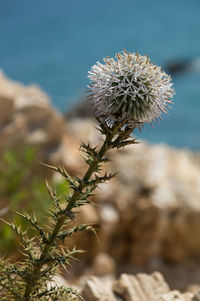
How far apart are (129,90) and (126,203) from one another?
4492mm

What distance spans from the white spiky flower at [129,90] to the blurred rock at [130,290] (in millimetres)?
1263

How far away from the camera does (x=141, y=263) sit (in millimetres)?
6410

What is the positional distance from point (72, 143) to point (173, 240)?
6.29ft

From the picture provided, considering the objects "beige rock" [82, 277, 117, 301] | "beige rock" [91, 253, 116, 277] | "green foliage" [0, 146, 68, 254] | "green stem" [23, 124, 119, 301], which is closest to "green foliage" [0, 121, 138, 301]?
"green stem" [23, 124, 119, 301]

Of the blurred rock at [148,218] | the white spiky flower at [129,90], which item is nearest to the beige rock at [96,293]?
the white spiky flower at [129,90]

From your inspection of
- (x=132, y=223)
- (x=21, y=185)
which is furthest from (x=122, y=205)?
(x=21, y=185)

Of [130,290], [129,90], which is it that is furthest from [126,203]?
[129,90]

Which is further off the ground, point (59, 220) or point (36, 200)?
point (36, 200)

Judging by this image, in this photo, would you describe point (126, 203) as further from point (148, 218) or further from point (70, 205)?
point (70, 205)

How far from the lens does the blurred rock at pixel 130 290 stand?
2.82m

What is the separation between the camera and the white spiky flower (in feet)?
6.26

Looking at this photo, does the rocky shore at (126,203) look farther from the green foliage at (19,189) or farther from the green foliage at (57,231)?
the green foliage at (57,231)

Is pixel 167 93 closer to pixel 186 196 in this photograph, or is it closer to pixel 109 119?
pixel 109 119

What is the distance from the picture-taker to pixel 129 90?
76.3 inches
